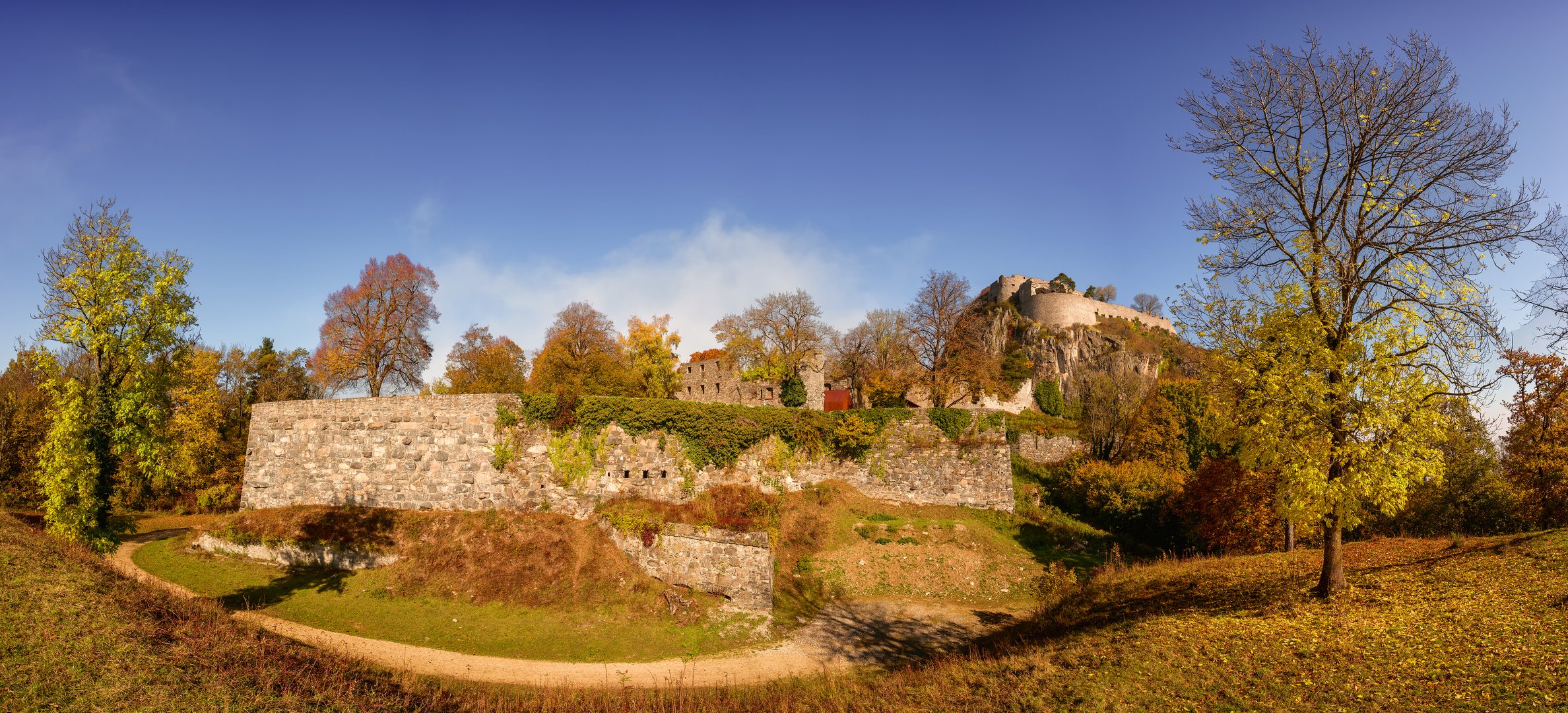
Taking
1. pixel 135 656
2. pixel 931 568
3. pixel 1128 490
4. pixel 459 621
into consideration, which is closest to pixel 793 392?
pixel 931 568

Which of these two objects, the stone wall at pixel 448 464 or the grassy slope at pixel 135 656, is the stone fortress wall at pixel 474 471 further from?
the grassy slope at pixel 135 656

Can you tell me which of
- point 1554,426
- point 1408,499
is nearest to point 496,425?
point 1408,499

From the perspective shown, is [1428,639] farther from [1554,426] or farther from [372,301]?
[372,301]

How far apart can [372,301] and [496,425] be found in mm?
15165

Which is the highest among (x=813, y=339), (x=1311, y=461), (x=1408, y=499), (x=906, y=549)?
(x=813, y=339)

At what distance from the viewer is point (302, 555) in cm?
1683

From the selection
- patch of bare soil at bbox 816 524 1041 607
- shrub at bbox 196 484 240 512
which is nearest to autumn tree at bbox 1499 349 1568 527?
patch of bare soil at bbox 816 524 1041 607

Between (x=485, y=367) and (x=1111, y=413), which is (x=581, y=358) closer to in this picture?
(x=485, y=367)

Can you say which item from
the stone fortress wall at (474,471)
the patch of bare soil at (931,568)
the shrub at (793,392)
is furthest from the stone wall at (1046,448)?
the stone fortress wall at (474,471)

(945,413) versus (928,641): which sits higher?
(945,413)

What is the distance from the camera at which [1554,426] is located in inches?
585

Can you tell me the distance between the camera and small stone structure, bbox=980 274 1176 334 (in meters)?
53.2

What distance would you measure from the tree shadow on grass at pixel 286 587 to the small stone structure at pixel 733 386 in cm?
1719

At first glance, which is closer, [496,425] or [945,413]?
[496,425]
